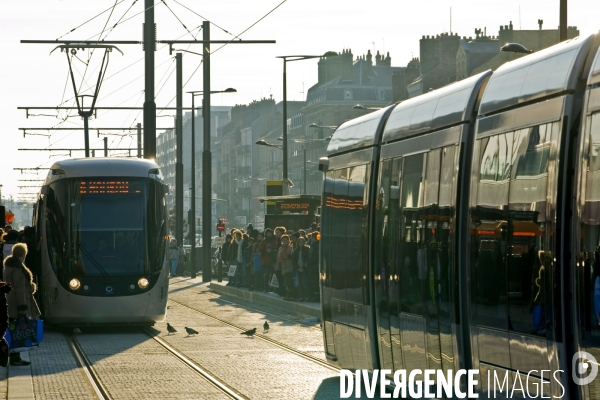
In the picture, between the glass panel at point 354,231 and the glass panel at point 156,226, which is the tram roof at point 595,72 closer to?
the glass panel at point 354,231

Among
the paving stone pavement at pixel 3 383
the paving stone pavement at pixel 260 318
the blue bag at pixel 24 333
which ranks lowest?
the paving stone pavement at pixel 260 318

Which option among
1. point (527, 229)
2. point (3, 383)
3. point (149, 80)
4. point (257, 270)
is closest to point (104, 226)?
Result: point (3, 383)

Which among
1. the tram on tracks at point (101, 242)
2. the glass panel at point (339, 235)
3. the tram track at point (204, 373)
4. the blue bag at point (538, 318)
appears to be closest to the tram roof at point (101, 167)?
the tram on tracks at point (101, 242)

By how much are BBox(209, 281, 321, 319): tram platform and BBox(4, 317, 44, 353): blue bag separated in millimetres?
9725

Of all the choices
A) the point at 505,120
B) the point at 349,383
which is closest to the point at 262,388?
the point at 349,383

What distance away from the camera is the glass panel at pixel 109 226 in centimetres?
2102

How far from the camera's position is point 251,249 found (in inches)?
1326

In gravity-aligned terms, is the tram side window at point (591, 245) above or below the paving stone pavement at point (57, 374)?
above

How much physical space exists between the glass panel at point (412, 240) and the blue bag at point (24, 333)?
628 cm

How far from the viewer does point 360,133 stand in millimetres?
12969

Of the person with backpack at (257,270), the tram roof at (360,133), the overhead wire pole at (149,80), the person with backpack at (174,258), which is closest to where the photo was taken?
the tram roof at (360,133)

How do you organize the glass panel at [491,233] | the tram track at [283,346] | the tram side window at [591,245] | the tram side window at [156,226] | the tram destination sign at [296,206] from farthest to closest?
the tram destination sign at [296,206] < the tram side window at [156,226] < the tram track at [283,346] < the glass panel at [491,233] < the tram side window at [591,245]

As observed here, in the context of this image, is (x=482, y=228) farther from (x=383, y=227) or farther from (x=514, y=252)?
(x=383, y=227)

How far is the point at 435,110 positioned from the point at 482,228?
1.83 metres
